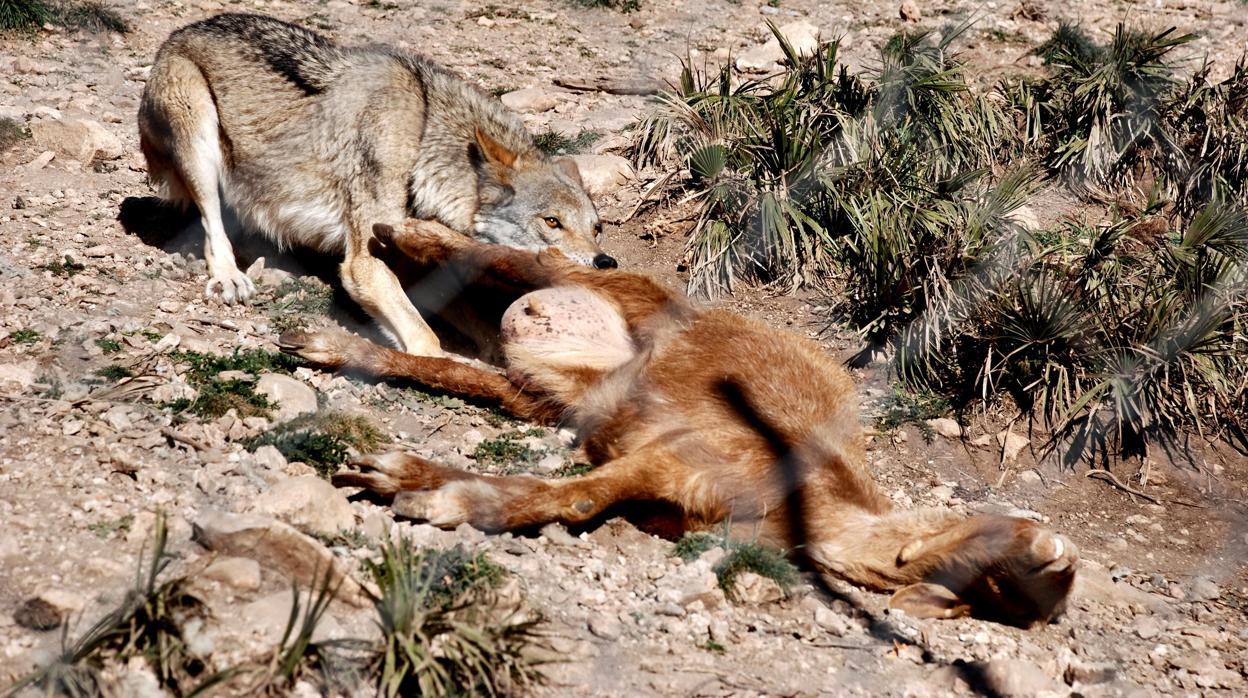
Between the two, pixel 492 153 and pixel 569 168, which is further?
pixel 569 168

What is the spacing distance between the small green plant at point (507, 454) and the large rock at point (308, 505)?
35.9 inches

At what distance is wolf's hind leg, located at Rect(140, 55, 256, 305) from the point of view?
6.47 m

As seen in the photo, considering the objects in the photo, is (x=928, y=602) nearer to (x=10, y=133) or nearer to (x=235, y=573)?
(x=235, y=573)

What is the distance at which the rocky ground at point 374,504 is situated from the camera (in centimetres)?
345

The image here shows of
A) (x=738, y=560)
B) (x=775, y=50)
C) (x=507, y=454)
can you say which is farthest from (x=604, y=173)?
(x=738, y=560)

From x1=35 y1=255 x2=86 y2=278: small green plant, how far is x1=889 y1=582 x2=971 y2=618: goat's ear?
457cm

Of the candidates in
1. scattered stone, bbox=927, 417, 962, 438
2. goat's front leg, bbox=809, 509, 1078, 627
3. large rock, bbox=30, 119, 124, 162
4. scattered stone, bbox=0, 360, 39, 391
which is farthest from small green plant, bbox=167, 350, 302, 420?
scattered stone, bbox=927, 417, 962, 438

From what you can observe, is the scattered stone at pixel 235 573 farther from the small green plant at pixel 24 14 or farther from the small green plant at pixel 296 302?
the small green plant at pixel 24 14

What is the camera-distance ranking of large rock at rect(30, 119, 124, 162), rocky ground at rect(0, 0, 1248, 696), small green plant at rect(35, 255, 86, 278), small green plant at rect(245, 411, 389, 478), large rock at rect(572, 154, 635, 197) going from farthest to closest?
1. large rock at rect(572, 154, 635, 197)
2. large rock at rect(30, 119, 124, 162)
3. small green plant at rect(35, 255, 86, 278)
4. small green plant at rect(245, 411, 389, 478)
5. rocky ground at rect(0, 0, 1248, 696)

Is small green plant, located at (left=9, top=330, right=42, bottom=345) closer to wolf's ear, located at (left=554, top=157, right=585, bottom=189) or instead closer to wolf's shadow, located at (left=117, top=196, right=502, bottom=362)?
wolf's shadow, located at (left=117, top=196, right=502, bottom=362)

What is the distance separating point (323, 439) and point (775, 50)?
619 centimetres

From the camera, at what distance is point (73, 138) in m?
7.19

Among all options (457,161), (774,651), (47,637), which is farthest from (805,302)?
(47,637)

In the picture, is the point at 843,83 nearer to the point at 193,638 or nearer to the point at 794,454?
the point at 794,454
